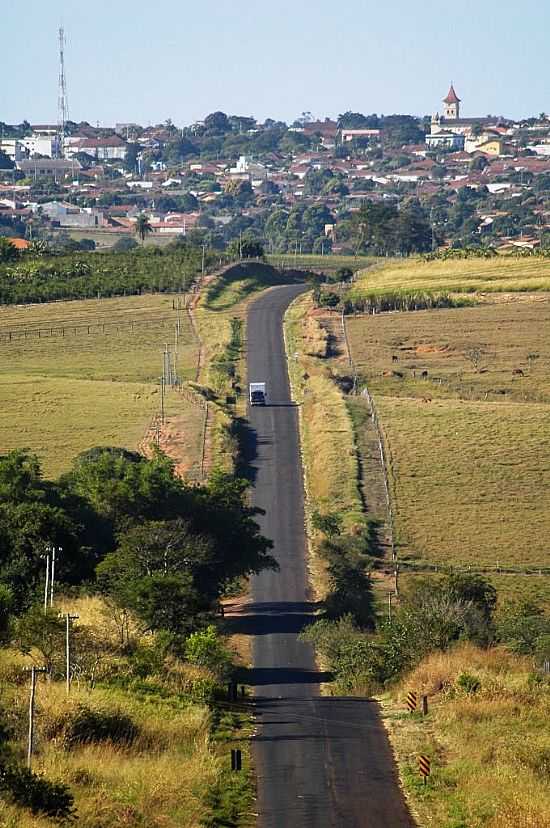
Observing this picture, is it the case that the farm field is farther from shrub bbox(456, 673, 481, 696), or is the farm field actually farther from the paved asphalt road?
shrub bbox(456, 673, 481, 696)

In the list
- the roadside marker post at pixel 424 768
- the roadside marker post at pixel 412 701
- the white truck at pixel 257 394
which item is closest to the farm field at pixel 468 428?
the white truck at pixel 257 394

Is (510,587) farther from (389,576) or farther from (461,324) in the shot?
(461,324)

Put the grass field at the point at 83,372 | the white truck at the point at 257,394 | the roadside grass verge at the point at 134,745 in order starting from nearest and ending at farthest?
the roadside grass verge at the point at 134,745
the grass field at the point at 83,372
the white truck at the point at 257,394

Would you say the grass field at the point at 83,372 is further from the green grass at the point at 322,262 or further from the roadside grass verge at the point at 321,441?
the green grass at the point at 322,262

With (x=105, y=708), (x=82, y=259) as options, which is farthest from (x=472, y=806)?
(x=82, y=259)

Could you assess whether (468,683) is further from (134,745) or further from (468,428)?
(468,428)

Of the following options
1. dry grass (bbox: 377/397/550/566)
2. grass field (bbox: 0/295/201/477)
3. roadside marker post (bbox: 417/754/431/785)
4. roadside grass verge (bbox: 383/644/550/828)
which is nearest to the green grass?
grass field (bbox: 0/295/201/477)
